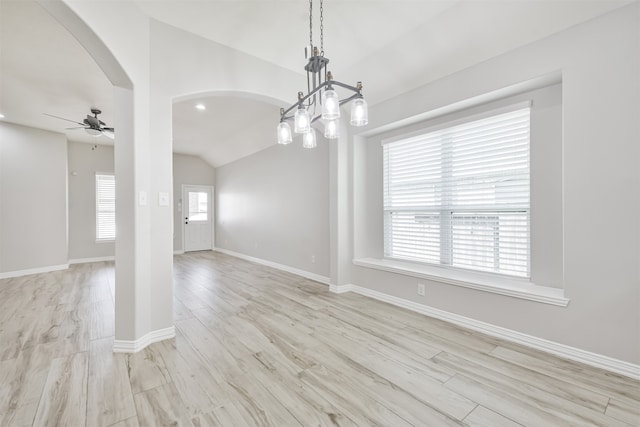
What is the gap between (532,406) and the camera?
158 cm

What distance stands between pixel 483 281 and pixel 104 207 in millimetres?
8306

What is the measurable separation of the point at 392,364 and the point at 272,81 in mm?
3273

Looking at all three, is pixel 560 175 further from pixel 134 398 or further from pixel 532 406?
pixel 134 398

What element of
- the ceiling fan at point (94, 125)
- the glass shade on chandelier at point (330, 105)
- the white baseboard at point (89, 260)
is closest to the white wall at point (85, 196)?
the white baseboard at point (89, 260)

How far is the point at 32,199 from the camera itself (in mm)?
5164

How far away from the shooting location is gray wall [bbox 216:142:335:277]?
15.1 feet

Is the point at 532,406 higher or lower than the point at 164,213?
lower

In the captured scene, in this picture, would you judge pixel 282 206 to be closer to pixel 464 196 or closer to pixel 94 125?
pixel 94 125

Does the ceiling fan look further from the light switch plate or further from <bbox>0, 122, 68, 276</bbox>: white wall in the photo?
the light switch plate

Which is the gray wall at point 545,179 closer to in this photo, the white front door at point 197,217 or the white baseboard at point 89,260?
the white front door at point 197,217

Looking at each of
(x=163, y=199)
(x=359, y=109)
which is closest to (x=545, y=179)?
(x=359, y=109)

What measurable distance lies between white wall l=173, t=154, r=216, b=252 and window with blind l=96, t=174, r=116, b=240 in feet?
4.83

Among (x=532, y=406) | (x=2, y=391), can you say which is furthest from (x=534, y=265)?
(x=2, y=391)

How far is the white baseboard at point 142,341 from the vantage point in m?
2.23
